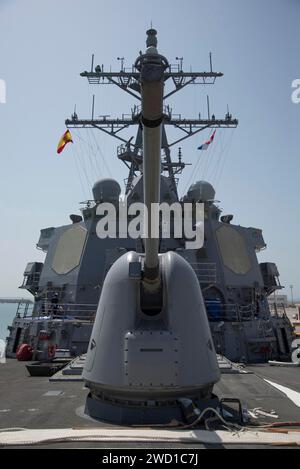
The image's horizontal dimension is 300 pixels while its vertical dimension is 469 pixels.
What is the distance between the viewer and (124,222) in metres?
11.1

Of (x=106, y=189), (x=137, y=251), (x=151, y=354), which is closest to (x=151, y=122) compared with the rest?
(x=151, y=354)

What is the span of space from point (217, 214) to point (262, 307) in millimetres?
3164

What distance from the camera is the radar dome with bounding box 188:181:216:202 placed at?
1324cm

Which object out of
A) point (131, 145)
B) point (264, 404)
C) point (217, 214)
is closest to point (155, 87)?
point (264, 404)

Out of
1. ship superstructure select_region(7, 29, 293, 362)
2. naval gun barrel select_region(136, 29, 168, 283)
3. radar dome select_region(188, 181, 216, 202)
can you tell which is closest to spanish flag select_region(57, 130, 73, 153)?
ship superstructure select_region(7, 29, 293, 362)

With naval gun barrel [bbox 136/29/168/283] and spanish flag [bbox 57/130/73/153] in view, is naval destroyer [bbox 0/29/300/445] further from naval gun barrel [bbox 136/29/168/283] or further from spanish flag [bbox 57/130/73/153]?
spanish flag [bbox 57/130/73/153]

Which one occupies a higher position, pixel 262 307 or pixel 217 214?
pixel 217 214

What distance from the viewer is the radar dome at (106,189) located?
12.8 metres

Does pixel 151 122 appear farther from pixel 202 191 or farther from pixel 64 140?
pixel 202 191

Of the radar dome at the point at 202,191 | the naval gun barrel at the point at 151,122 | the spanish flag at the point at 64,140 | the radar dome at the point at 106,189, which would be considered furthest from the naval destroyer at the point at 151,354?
the radar dome at the point at 202,191

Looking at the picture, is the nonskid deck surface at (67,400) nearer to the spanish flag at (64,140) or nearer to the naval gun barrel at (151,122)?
the naval gun barrel at (151,122)
